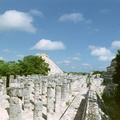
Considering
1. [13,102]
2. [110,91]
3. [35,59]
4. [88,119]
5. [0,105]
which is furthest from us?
[35,59]

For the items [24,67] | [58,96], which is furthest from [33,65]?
[58,96]

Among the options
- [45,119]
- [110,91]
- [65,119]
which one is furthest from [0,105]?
[110,91]

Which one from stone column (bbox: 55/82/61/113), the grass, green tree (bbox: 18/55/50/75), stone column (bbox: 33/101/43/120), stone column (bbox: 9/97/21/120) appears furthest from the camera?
green tree (bbox: 18/55/50/75)

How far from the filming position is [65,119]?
9867mm

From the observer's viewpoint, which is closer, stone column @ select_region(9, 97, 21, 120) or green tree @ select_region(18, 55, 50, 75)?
stone column @ select_region(9, 97, 21, 120)

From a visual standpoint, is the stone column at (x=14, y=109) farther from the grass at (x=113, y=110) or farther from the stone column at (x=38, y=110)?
the grass at (x=113, y=110)

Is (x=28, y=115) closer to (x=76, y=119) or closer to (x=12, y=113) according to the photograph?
(x=76, y=119)

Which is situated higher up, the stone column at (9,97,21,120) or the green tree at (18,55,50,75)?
the green tree at (18,55,50,75)

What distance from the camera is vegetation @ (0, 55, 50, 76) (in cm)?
2609

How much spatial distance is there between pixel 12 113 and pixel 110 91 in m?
20.9

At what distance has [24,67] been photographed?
32344mm

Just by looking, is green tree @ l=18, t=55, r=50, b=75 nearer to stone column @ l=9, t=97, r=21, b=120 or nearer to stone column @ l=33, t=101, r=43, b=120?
stone column @ l=33, t=101, r=43, b=120

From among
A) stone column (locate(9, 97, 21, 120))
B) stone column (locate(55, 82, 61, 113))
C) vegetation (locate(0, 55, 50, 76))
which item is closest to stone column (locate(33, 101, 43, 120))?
stone column (locate(55, 82, 61, 113))

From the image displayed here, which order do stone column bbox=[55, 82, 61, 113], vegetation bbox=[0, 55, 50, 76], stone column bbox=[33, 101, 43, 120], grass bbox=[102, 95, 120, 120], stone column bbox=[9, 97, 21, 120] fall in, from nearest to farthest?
1. stone column bbox=[9, 97, 21, 120]
2. stone column bbox=[33, 101, 43, 120]
3. stone column bbox=[55, 82, 61, 113]
4. grass bbox=[102, 95, 120, 120]
5. vegetation bbox=[0, 55, 50, 76]
